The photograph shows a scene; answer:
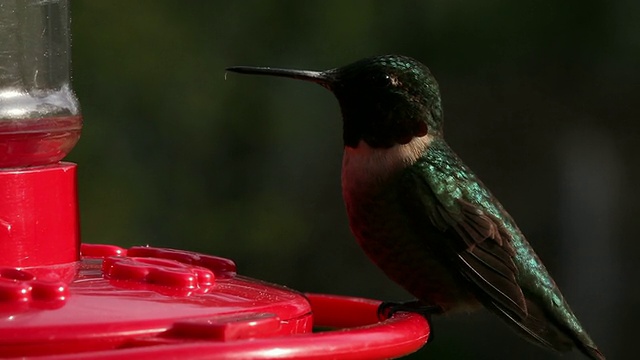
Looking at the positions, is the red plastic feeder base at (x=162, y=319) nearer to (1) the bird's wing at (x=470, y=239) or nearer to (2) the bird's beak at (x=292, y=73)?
(2) the bird's beak at (x=292, y=73)

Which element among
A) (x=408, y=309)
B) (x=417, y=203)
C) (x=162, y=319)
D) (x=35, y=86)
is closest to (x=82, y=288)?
(x=162, y=319)

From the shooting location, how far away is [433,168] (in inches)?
140

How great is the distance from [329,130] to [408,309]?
199 inches

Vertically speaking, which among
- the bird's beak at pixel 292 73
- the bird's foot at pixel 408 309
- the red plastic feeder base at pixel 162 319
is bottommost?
the bird's foot at pixel 408 309

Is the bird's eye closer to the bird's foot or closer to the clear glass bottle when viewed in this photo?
the bird's foot

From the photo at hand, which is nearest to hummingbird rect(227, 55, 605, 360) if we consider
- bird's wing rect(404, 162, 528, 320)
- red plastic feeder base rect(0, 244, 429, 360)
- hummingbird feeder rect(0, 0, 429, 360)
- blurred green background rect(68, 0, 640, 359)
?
bird's wing rect(404, 162, 528, 320)

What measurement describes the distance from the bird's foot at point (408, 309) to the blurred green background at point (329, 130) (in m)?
4.04

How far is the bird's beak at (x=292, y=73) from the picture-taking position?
3.00 metres

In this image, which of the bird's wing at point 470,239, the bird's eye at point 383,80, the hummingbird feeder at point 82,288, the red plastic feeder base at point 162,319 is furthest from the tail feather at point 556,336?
the red plastic feeder base at point 162,319

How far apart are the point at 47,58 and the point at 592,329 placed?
5.22 meters

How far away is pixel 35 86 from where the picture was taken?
2.79 m

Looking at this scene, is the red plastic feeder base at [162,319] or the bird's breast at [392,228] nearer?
the red plastic feeder base at [162,319]

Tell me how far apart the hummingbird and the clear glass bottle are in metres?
0.72

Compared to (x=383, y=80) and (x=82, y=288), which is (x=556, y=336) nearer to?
(x=383, y=80)
